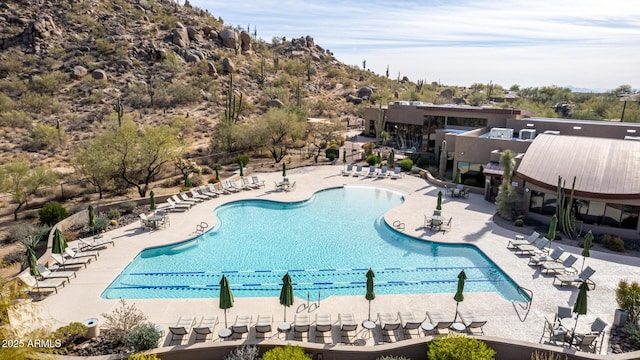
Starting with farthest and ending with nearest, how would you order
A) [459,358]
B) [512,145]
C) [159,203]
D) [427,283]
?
[512,145] → [159,203] → [427,283] → [459,358]

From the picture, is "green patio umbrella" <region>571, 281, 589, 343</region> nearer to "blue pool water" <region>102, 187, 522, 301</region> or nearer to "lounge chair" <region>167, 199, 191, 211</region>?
"blue pool water" <region>102, 187, 522, 301</region>

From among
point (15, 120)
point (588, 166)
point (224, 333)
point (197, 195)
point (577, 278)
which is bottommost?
point (224, 333)

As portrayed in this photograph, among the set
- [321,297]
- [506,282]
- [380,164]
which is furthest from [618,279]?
[380,164]

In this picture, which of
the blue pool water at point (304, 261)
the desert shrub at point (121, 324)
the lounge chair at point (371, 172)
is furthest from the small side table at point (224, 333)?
the lounge chair at point (371, 172)

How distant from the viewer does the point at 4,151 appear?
3272cm

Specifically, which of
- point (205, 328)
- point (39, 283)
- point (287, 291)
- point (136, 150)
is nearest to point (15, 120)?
point (136, 150)

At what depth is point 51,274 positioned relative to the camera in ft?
45.2

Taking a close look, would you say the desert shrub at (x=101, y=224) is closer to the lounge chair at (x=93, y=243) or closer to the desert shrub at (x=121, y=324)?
the lounge chair at (x=93, y=243)

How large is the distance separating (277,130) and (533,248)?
21068 mm

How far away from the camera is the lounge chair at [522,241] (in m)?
16.8

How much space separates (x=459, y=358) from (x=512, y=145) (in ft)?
62.2

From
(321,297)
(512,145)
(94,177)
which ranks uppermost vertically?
(512,145)

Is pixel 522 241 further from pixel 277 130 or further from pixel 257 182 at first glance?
pixel 277 130

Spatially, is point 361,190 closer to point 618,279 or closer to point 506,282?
point 506,282
